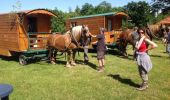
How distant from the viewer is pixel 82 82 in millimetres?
10672

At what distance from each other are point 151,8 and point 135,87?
4631 centimetres

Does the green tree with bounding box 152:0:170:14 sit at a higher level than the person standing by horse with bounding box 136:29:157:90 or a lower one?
higher

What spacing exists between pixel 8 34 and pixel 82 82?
6.97m

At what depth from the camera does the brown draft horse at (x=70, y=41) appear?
13.6 m

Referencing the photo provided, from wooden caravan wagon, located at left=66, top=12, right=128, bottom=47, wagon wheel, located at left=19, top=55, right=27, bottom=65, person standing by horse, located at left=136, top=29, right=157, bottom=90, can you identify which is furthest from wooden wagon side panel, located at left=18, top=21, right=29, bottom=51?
person standing by horse, located at left=136, top=29, right=157, bottom=90

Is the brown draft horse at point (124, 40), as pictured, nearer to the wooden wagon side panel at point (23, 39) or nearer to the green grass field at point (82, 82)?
the green grass field at point (82, 82)

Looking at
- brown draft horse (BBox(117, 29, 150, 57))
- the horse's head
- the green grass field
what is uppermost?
the horse's head

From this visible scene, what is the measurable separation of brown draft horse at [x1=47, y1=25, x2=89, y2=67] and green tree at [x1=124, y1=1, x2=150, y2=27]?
29.4 m

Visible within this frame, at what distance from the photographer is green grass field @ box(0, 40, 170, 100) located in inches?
349

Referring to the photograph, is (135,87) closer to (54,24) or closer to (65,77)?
(65,77)

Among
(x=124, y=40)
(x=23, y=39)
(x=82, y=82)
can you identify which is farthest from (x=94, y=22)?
(x=82, y=82)

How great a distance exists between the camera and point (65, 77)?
11594 millimetres

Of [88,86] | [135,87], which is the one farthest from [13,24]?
[135,87]

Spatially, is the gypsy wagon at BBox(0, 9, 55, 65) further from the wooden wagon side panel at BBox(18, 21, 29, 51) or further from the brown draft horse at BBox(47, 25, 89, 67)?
the brown draft horse at BBox(47, 25, 89, 67)
